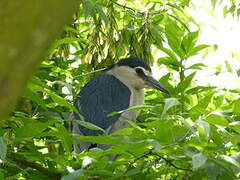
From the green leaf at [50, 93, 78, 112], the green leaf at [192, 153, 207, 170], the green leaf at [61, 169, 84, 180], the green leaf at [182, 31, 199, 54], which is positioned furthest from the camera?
the green leaf at [182, 31, 199, 54]

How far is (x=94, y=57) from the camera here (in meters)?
3.08

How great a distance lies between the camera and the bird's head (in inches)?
170

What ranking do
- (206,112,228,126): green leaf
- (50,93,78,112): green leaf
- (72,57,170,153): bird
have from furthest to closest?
(72,57,170,153): bird → (50,93,78,112): green leaf → (206,112,228,126): green leaf

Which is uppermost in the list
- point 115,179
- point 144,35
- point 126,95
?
point 144,35

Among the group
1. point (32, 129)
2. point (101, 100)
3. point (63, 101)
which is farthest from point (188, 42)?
point (32, 129)

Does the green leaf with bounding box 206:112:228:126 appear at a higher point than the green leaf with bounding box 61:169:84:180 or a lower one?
higher

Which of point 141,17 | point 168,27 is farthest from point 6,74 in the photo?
Result: point 141,17

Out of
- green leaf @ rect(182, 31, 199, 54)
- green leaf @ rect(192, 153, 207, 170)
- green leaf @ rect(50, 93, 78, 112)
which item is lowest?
green leaf @ rect(192, 153, 207, 170)

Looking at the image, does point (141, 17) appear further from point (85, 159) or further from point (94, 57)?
point (85, 159)

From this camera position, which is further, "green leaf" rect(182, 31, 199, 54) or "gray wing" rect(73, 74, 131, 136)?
"gray wing" rect(73, 74, 131, 136)

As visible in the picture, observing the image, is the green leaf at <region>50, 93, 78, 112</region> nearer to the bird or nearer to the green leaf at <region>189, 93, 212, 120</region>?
the green leaf at <region>189, 93, 212, 120</region>

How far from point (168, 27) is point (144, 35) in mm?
158

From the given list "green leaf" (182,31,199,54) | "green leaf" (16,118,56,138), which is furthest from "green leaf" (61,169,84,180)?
"green leaf" (182,31,199,54)

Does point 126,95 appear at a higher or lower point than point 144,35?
lower
